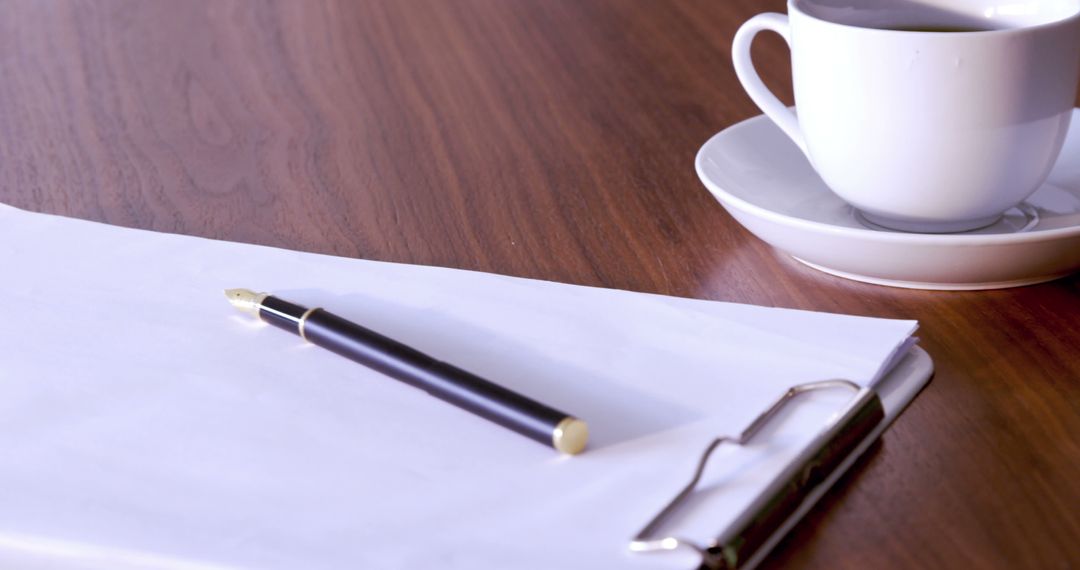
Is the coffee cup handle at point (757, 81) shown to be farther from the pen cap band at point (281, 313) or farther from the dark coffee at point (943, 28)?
the pen cap band at point (281, 313)

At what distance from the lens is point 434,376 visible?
456 millimetres

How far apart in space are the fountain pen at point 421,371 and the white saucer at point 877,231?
18 cm

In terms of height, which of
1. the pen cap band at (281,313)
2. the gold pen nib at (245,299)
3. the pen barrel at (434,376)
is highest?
the gold pen nib at (245,299)

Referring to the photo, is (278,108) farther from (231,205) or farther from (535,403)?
(535,403)

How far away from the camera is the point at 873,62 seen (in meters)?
0.52

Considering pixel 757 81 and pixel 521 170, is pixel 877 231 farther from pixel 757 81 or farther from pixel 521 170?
pixel 521 170

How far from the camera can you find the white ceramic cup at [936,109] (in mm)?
506

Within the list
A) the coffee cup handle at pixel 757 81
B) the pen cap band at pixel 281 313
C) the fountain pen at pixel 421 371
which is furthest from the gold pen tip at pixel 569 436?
the coffee cup handle at pixel 757 81

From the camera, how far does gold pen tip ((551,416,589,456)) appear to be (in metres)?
0.41

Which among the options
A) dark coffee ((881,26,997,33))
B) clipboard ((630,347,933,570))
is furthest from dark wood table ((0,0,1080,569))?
dark coffee ((881,26,997,33))

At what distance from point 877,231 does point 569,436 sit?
0.66 ft

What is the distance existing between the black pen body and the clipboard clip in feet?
0.20

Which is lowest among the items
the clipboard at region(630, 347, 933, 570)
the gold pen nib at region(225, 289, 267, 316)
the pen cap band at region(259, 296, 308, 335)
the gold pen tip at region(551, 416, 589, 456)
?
the clipboard at region(630, 347, 933, 570)

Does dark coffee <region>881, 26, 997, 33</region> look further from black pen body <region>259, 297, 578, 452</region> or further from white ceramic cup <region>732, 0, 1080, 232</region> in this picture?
black pen body <region>259, 297, 578, 452</region>
